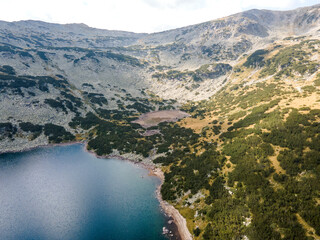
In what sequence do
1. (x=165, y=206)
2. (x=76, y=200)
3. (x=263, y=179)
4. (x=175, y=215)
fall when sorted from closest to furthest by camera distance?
1. (x=263, y=179)
2. (x=175, y=215)
3. (x=165, y=206)
4. (x=76, y=200)

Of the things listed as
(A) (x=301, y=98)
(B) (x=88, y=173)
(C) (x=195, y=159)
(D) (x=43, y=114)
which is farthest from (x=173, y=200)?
(D) (x=43, y=114)

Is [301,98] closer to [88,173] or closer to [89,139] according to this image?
[88,173]

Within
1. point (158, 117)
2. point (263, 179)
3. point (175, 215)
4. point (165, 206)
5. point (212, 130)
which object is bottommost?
point (165, 206)

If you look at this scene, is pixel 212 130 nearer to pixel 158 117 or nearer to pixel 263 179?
pixel 263 179

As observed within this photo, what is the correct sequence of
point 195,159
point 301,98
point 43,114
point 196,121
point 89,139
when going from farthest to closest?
point 196,121 → point 43,114 → point 89,139 → point 301,98 → point 195,159

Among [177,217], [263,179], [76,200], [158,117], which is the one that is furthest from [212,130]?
[76,200]
